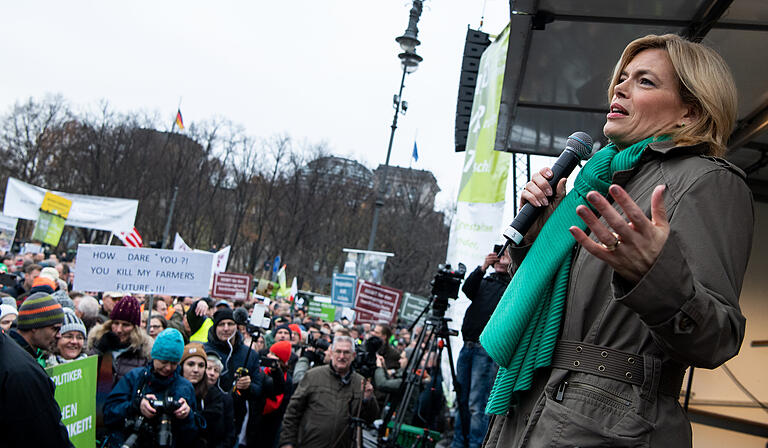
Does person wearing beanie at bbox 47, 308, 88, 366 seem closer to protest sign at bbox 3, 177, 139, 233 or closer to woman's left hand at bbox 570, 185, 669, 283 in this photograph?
woman's left hand at bbox 570, 185, 669, 283

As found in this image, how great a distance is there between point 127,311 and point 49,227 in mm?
16126

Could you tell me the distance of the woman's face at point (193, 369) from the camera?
20.9 feet

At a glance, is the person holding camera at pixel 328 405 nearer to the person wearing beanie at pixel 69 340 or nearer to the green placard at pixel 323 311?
the person wearing beanie at pixel 69 340

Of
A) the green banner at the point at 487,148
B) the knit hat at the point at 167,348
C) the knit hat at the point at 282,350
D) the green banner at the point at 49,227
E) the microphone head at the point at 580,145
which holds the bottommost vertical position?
the knit hat at the point at 282,350

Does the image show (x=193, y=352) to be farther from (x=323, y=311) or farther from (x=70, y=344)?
(x=323, y=311)

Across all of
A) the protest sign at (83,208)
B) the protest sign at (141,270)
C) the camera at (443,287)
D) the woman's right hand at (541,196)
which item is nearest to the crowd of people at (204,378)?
the protest sign at (141,270)

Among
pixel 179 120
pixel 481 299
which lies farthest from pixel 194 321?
pixel 179 120

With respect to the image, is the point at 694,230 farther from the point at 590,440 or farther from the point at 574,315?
the point at 590,440

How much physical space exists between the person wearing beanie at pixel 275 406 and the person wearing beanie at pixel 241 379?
7 centimetres

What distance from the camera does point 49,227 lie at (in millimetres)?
20844

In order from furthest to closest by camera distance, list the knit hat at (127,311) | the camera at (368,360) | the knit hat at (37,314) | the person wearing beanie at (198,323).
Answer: the person wearing beanie at (198,323) < the camera at (368,360) < the knit hat at (127,311) < the knit hat at (37,314)

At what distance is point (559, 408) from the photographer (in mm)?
1558

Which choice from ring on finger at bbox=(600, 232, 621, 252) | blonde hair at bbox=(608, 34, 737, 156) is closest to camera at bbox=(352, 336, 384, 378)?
blonde hair at bbox=(608, 34, 737, 156)

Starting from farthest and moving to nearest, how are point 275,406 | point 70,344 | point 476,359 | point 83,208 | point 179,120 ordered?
1. point 179,120
2. point 83,208
3. point 275,406
4. point 476,359
5. point 70,344
